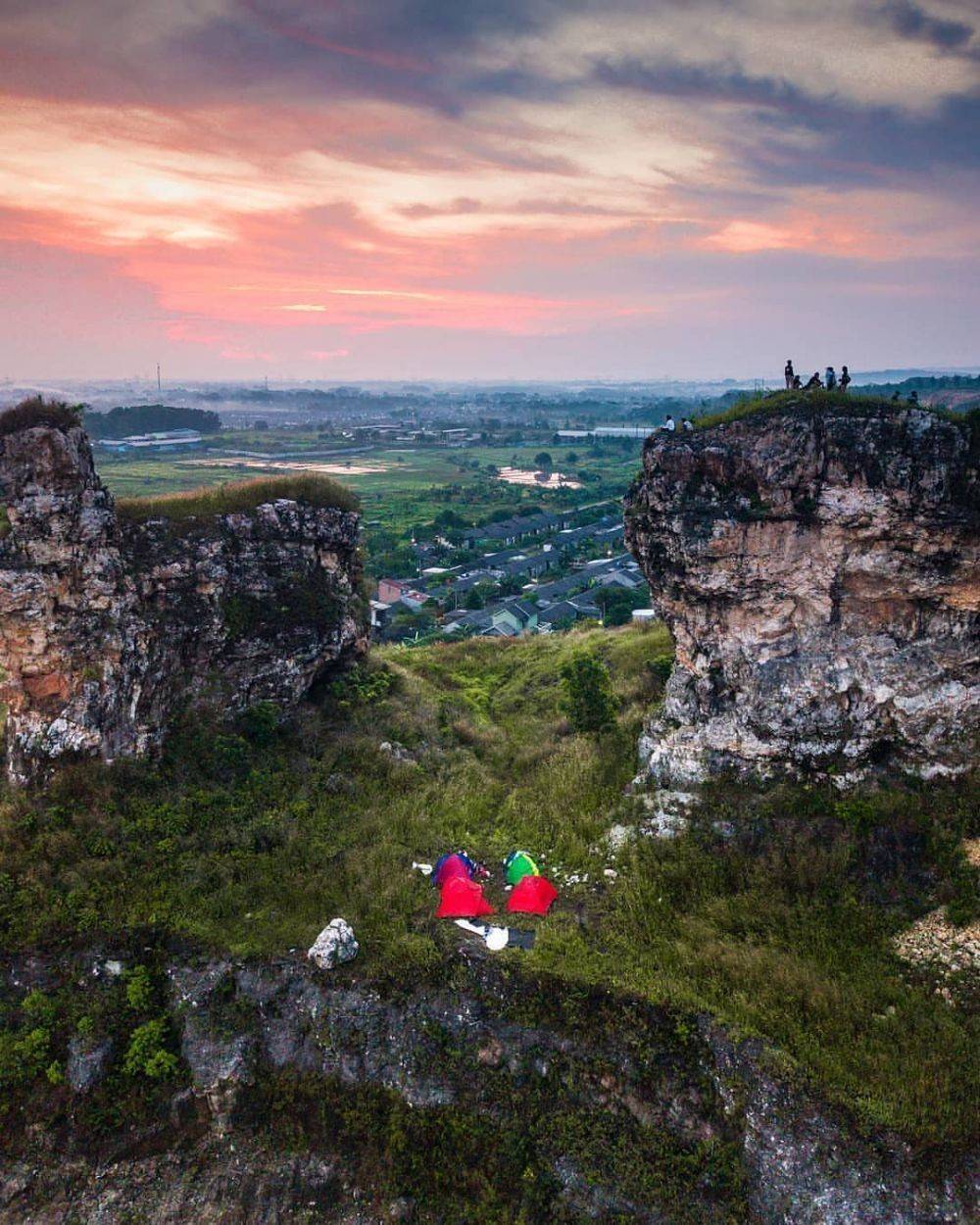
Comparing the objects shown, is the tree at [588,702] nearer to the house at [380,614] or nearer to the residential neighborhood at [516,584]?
the residential neighborhood at [516,584]

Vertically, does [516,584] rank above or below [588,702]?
below

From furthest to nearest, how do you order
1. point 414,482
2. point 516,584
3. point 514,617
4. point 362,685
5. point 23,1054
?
point 414,482 → point 516,584 → point 514,617 → point 362,685 → point 23,1054

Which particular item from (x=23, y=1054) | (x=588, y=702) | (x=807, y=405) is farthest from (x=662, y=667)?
(x=23, y=1054)

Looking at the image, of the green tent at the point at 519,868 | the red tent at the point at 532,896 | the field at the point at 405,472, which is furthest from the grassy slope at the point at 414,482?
the red tent at the point at 532,896

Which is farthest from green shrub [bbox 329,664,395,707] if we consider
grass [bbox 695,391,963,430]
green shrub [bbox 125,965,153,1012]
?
grass [bbox 695,391,963,430]

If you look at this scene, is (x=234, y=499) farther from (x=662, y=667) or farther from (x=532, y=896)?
(x=662, y=667)

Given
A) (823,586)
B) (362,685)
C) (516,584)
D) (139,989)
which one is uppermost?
(823,586)
